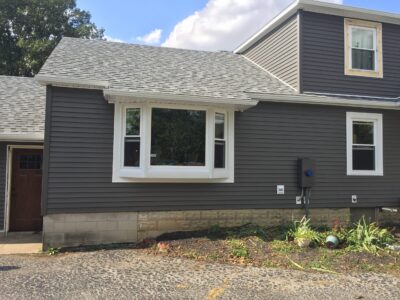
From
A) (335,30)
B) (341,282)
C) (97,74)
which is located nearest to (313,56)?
(335,30)

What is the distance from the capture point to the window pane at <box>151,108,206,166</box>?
820cm

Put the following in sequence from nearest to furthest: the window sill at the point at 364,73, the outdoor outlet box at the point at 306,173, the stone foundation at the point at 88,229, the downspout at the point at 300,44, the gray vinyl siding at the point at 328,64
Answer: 1. the stone foundation at the point at 88,229
2. the outdoor outlet box at the point at 306,173
3. the downspout at the point at 300,44
4. the gray vinyl siding at the point at 328,64
5. the window sill at the point at 364,73

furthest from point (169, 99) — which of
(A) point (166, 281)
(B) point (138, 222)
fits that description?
(A) point (166, 281)

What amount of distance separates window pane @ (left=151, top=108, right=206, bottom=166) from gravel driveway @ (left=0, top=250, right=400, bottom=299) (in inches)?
91.8

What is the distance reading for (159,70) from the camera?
32.0 ft

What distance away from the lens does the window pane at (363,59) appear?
10406 millimetres

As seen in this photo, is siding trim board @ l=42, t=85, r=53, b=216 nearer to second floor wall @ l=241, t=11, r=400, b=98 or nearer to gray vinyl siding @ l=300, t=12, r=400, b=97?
second floor wall @ l=241, t=11, r=400, b=98

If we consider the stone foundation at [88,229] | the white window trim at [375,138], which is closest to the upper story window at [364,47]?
the white window trim at [375,138]

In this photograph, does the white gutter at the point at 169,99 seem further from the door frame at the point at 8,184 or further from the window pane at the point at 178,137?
the door frame at the point at 8,184

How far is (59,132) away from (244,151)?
14.0 ft

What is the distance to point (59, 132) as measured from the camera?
780 cm

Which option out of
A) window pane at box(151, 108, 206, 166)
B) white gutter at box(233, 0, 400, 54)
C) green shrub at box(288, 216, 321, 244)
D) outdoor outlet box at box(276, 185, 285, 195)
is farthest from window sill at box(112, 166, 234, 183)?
white gutter at box(233, 0, 400, 54)

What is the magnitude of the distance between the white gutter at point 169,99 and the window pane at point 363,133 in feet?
11.3

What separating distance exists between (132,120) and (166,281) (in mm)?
3793
